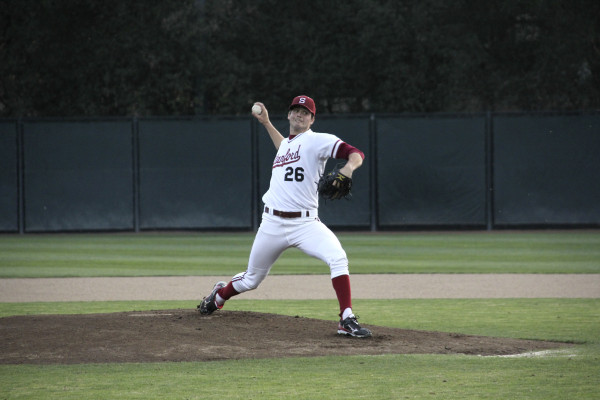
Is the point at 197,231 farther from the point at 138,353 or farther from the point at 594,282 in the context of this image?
the point at 138,353

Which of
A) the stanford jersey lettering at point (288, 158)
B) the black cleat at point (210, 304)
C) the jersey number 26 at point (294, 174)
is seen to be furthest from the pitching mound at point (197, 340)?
the stanford jersey lettering at point (288, 158)

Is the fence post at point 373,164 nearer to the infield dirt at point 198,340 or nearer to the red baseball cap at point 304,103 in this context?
the infield dirt at point 198,340

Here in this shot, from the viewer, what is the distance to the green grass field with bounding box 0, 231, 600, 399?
548 cm

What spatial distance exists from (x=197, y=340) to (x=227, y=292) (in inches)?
39.4

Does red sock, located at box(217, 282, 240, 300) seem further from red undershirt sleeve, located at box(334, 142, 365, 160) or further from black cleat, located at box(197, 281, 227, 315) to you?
red undershirt sleeve, located at box(334, 142, 365, 160)

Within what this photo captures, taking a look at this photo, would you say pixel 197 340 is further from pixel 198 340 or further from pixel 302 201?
pixel 302 201

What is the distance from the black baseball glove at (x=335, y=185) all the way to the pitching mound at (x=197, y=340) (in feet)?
3.71

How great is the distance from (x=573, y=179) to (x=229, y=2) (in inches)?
455

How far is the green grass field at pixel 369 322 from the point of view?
5.48 meters

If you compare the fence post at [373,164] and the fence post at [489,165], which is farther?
the fence post at [373,164]

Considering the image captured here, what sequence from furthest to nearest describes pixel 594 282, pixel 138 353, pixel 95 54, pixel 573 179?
pixel 95 54 < pixel 573 179 < pixel 594 282 < pixel 138 353

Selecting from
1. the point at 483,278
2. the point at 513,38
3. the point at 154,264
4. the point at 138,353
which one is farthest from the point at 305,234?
the point at 513,38

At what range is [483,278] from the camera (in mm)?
12766

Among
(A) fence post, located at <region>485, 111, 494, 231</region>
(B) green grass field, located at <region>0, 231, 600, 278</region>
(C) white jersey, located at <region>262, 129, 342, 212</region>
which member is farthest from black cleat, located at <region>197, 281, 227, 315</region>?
(A) fence post, located at <region>485, 111, 494, 231</region>
